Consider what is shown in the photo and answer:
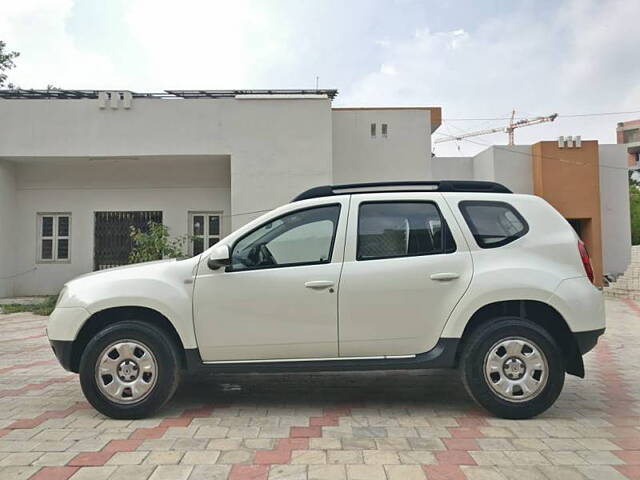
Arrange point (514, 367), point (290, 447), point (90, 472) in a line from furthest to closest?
1. point (514, 367)
2. point (290, 447)
3. point (90, 472)

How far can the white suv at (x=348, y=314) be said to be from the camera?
3920 millimetres

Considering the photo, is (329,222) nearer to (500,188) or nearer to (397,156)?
(500,188)

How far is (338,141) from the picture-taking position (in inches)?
625

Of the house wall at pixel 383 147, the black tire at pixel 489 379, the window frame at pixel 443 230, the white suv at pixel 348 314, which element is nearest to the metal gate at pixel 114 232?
the house wall at pixel 383 147

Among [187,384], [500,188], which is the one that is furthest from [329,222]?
[187,384]

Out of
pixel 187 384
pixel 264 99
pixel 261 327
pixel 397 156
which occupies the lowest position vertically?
pixel 187 384

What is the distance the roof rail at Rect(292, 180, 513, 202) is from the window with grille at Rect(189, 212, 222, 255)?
36.0 feet

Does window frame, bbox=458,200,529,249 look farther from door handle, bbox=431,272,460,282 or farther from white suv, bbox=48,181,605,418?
door handle, bbox=431,272,460,282

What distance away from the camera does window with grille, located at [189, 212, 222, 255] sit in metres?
14.9

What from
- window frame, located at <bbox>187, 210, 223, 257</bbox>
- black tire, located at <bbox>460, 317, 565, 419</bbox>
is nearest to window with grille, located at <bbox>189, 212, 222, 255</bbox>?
window frame, located at <bbox>187, 210, 223, 257</bbox>

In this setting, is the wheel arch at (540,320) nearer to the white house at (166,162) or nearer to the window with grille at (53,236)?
the white house at (166,162)

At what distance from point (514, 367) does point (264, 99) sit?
1147cm

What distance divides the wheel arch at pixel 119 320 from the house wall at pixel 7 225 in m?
12.1

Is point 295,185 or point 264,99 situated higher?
point 264,99
